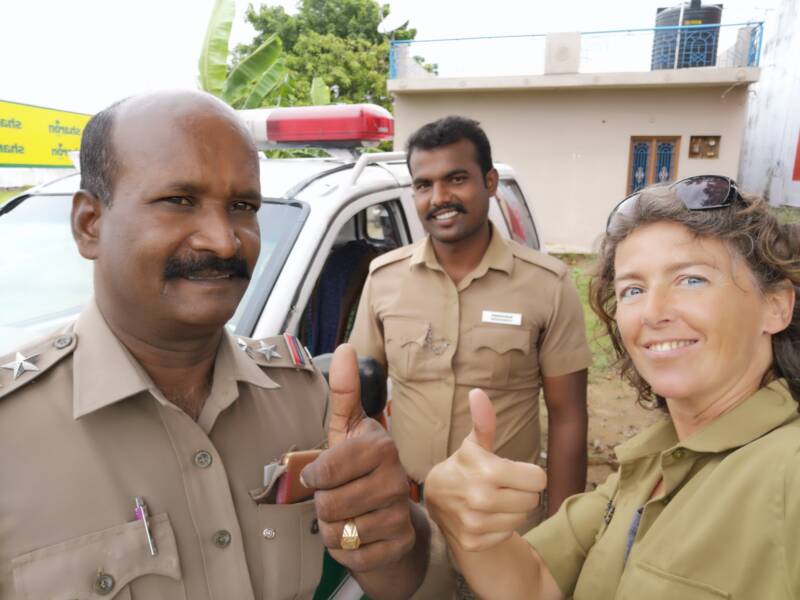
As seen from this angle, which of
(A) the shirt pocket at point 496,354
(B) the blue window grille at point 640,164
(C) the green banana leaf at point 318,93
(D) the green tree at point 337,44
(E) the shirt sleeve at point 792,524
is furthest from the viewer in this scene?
(D) the green tree at point 337,44

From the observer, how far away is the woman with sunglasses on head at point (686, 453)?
3.05 ft

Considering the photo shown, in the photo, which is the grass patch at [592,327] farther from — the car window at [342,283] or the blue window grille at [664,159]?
the blue window grille at [664,159]

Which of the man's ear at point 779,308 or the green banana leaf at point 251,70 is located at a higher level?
the green banana leaf at point 251,70

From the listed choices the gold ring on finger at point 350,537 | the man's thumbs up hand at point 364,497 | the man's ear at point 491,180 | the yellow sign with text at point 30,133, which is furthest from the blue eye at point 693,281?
the yellow sign with text at point 30,133

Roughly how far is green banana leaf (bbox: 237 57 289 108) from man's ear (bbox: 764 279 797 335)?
5.68 meters

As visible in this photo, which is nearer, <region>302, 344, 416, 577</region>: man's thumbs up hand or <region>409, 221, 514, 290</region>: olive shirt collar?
<region>302, 344, 416, 577</region>: man's thumbs up hand

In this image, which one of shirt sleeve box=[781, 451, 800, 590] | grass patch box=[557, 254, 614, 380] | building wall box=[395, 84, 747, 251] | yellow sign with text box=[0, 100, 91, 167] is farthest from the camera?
building wall box=[395, 84, 747, 251]

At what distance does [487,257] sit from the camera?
2275 millimetres

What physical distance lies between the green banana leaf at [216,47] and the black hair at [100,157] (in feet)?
15.8

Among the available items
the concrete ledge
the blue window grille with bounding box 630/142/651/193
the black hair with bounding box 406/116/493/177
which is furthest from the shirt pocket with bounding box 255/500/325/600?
the blue window grille with bounding box 630/142/651/193

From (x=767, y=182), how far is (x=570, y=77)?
17.1 ft

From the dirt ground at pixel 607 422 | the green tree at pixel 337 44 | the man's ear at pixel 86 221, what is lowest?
the dirt ground at pixel 607 422

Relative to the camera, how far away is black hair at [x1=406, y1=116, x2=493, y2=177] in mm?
2306

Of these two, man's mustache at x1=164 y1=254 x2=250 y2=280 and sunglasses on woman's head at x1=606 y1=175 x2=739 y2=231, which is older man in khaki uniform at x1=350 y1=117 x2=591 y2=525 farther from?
man's mustache at x1=164 y1=254 x2=250 y2=280
